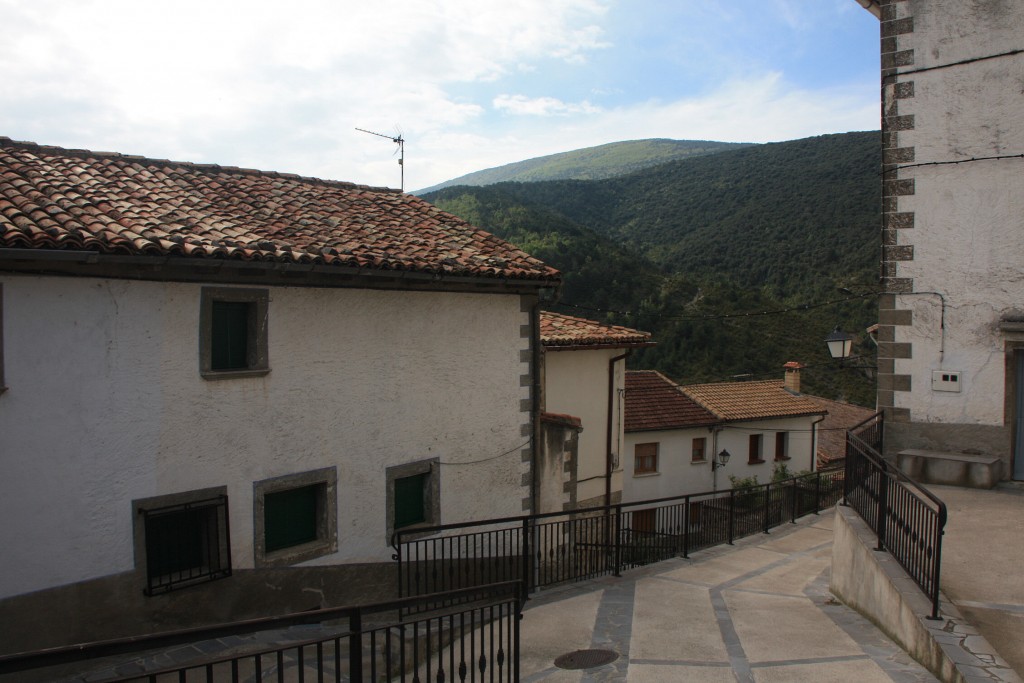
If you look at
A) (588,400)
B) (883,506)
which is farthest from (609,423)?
(883,506)

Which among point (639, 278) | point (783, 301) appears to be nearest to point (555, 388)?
point (639, 278)

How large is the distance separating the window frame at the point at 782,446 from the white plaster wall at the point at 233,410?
20.1m

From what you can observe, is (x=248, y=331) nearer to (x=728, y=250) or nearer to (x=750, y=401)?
(x=750, y=401)

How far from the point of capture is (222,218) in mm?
8430

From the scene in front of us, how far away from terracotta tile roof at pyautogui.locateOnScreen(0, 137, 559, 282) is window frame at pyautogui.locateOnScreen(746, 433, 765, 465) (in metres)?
19.4

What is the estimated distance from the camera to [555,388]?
1662 cm

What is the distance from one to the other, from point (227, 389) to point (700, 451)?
70.0ft

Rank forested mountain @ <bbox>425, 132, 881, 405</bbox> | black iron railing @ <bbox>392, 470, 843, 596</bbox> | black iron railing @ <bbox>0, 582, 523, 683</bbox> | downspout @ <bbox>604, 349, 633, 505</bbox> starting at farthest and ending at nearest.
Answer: forested mountain @ <bbox>425, 132, 881, 405</bbox> → downspout @ <bbox>604, 349, 633, 505</bbox> → black iron railing @ <bbox>392, 470, 843, 596</bbox> → black iron railing @ <bbox>0, 582, 523, 683</bbox>

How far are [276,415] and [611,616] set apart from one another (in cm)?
406

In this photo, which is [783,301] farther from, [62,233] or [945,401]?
[62,233]

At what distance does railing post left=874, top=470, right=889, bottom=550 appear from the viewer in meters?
6.71

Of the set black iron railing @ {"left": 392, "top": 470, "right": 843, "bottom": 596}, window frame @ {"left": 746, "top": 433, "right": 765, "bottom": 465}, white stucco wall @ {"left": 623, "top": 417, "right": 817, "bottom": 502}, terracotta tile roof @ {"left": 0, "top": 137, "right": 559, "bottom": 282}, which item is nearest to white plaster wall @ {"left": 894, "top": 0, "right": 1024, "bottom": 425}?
black iron railing @ {"left": 392, "top": 470, "right": 843, "bottom": 596}

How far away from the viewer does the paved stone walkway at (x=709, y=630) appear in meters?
5.90

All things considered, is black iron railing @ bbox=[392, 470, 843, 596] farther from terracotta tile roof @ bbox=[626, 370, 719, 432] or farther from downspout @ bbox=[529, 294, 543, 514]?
terracotta tile roof @ bbox=[626, 370, 719, 432]
